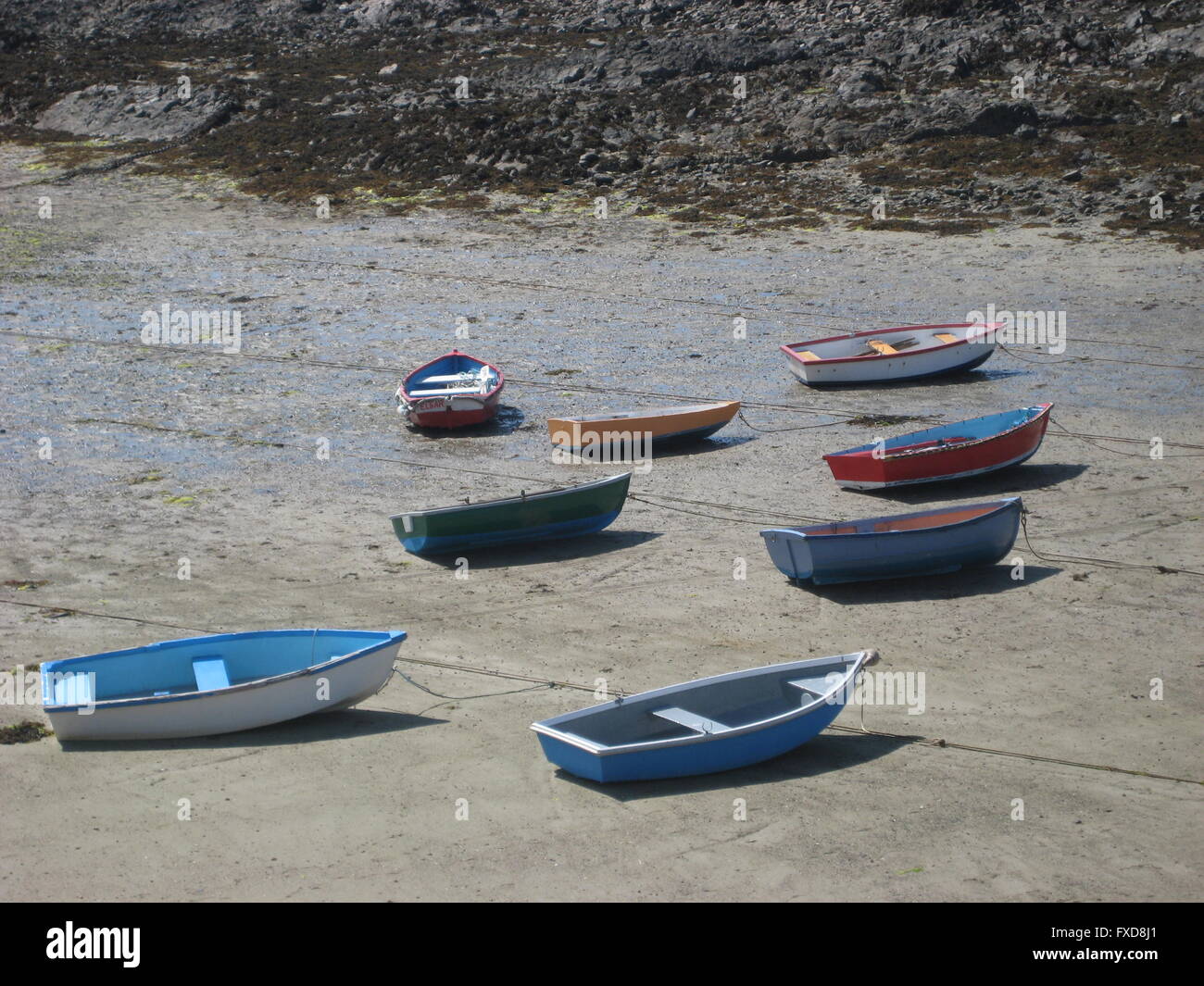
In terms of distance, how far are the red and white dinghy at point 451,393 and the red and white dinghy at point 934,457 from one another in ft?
17.6

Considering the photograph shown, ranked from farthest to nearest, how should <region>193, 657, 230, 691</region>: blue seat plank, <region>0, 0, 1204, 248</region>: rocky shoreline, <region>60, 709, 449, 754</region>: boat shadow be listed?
<region>0, 0, 1204, 248</region>: rocky shoreline, <region>193, 657, 230, 691</region>: blue seat plank, <region>60, 709, 449, 754</region>: boat shadow

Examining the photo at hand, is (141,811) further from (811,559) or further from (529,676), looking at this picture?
(811,559)

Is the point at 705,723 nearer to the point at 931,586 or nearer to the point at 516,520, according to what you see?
the point at 931,586

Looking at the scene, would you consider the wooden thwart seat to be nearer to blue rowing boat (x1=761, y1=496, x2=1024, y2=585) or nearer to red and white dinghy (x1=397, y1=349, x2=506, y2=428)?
blue rowing boat (x1=761, y1=496, x2=1024, y2=585)

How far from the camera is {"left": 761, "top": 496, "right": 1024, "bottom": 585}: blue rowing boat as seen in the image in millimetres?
14211

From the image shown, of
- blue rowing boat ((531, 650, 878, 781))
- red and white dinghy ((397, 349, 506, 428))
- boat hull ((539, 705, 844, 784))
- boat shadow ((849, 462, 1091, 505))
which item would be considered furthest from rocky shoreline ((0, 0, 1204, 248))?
boat hull ((539, 705, 844, 784))

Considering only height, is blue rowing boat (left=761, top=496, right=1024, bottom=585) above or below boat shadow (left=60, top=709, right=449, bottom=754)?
above

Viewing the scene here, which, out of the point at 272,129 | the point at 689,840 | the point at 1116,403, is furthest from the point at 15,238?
the point at 689,840

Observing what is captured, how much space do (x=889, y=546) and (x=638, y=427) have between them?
5.29 meters

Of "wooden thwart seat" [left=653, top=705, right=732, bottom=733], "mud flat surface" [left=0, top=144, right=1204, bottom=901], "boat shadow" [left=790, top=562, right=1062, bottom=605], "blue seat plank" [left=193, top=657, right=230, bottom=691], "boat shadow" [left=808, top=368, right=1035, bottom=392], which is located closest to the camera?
"mud flat surface" [left=0, top=144, right=1204, bottom=901]

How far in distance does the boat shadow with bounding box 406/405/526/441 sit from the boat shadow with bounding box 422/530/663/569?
13.7ft

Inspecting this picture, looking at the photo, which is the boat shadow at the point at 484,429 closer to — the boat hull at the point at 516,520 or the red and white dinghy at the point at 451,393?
the red and white dinghy at the point at 451,393

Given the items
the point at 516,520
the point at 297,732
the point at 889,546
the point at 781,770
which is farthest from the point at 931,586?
the point at 297,732

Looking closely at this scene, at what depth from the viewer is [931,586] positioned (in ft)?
47.9
